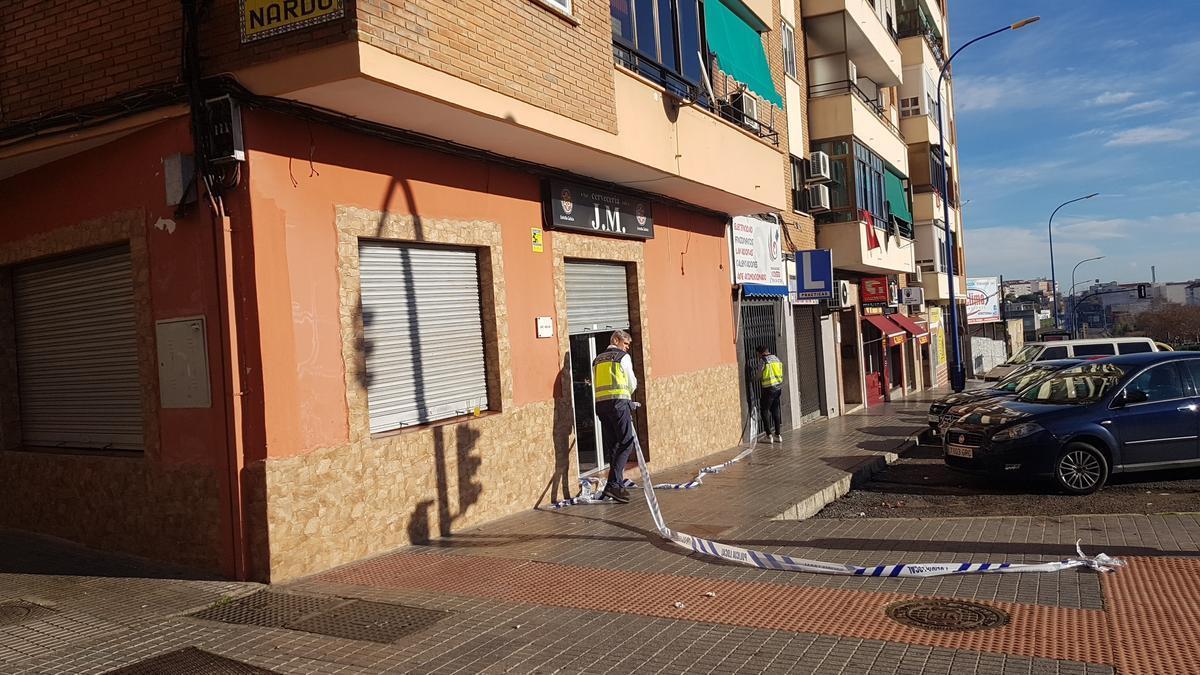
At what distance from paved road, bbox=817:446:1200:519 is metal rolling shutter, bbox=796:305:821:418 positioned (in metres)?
8.00

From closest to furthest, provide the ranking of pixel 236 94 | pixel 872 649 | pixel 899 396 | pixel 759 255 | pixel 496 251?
pixel 872 649, pixel 236 94, pixel 496 251, pixel 759 255, pixel 899 396

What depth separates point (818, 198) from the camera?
804 inches

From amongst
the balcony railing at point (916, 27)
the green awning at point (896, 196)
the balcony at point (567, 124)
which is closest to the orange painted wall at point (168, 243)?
the balcony at point (567, 124)

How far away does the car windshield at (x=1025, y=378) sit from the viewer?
509 inches

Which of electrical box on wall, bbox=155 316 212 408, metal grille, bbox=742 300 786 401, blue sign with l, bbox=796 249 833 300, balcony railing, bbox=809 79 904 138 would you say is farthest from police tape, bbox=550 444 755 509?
balcony railing, bbox=809 79 904 138

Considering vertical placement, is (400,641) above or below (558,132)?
below

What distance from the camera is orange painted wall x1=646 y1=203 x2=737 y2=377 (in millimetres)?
13039

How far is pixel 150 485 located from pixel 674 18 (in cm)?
880

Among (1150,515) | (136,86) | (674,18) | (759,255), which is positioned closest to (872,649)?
(1150,515)

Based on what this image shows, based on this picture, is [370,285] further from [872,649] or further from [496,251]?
[872,649]

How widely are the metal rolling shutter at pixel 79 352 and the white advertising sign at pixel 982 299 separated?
187 ft

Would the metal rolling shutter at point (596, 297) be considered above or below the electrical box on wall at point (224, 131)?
below

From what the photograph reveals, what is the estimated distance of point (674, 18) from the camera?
12258 millimetres

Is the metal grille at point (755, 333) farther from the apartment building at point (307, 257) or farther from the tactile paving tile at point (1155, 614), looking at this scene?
the tactile paving tile at point (1155, 614)
